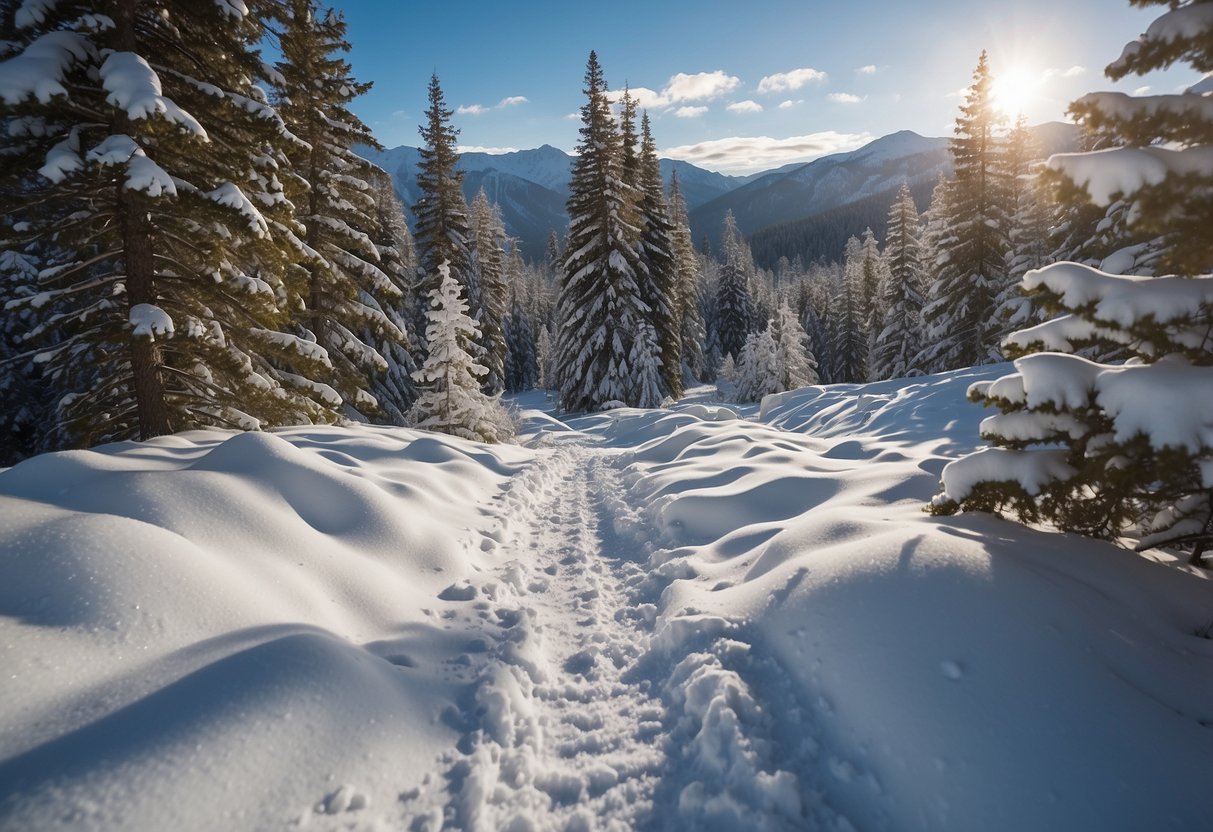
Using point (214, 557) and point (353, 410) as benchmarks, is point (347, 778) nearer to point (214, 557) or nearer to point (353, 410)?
point (214, 557)

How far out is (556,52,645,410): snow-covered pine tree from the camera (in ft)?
76.5

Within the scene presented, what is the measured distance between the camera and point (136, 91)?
5.34m

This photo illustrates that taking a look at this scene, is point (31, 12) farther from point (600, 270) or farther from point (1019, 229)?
point (1019, 229)

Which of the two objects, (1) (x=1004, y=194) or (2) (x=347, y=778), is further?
(1) (x=1004, y=194)

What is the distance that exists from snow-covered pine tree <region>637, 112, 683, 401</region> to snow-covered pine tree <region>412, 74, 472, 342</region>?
344 inches

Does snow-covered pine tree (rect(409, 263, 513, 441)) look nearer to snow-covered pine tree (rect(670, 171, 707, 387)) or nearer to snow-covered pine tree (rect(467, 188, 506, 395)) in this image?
snow-covered pine tree (rect(467, 188, 506, 395))

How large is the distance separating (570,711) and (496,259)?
35850 mm

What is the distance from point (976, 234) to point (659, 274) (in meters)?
14.0

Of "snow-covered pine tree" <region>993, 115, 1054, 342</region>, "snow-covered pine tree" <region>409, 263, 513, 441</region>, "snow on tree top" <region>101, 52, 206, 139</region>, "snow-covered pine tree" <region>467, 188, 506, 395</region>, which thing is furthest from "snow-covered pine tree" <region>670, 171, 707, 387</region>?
"snow on tree top" <region>101, 52, 206, 139</region>

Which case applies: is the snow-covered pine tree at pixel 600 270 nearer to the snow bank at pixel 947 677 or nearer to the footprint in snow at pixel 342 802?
the snow bank at pixel 947 677

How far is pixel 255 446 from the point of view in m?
5.43

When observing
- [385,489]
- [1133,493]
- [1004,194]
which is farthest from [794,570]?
[1004,194]

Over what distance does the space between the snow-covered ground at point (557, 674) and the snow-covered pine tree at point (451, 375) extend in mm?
8197

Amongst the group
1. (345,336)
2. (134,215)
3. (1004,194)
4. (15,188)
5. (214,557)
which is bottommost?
(214,557)
